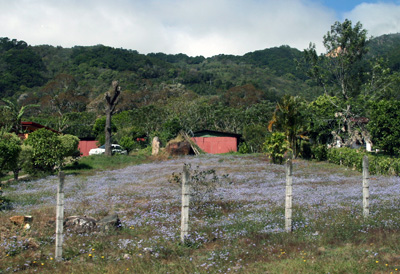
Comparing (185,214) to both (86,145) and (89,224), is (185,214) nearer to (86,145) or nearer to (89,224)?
(89,224)

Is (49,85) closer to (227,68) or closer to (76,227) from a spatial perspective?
(227,68)

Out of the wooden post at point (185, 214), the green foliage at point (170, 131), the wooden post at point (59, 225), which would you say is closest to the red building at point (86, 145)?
the green foliage at point (170, 131)

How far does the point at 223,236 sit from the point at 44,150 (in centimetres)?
1946

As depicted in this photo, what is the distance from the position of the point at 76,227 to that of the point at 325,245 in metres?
6.45

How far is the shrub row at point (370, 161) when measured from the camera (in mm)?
21531

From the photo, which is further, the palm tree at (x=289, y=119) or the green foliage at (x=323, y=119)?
the green foliage at (x=323, y=119)

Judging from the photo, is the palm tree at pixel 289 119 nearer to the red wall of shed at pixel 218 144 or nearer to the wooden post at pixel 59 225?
the red wall of shed at pixel 218 144

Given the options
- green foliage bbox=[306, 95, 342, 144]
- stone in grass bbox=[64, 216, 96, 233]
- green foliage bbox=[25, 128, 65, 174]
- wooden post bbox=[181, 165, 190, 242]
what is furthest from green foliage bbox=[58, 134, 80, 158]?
green foliage bbox=[306, 95, 342, 144]

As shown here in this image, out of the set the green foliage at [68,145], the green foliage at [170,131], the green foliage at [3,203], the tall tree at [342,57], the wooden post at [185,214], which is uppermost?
the tall tree at [342,57]

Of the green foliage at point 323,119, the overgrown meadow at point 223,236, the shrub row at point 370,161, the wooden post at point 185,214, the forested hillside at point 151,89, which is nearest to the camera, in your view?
the overgrown meadow at point 223,236

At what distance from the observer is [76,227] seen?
35.1ft

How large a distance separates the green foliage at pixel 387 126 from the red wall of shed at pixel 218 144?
19695 millimetres

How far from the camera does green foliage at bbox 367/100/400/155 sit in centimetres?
3042

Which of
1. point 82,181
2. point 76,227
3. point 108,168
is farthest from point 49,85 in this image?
point 76,227
